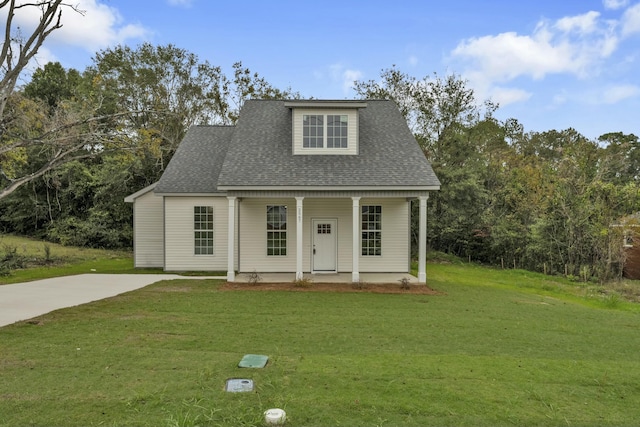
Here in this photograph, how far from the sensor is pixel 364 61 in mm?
24906

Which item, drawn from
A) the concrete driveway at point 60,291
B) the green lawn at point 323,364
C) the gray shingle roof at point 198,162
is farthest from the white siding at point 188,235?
the green lawn at point 323,364

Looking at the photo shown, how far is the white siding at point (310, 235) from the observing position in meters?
15.2

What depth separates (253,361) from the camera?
17.4 feet

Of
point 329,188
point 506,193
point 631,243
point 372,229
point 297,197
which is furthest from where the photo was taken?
point 506,193

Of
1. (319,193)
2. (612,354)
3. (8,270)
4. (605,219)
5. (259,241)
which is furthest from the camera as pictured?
(605,219)

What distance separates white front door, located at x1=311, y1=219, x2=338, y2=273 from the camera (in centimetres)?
1521

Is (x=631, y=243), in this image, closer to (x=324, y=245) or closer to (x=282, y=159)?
(x=324, y=245)

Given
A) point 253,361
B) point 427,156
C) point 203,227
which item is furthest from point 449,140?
point 253,361

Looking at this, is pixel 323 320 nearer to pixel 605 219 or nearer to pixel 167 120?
pixel 605 219

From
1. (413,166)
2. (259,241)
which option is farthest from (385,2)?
(259,241)

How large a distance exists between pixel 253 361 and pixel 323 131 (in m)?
10.7

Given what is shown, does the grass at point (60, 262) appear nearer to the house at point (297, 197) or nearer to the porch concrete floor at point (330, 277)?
the house at point (297, 197)

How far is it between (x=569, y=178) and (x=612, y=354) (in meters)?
13.7

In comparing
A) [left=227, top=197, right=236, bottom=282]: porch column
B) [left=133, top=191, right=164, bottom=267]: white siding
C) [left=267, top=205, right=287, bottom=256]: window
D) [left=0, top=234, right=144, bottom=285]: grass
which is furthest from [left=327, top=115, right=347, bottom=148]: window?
[left=0, top=234, right=144, bottom=285]: grass
